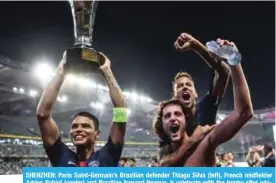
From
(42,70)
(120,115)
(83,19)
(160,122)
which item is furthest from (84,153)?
(42,70)

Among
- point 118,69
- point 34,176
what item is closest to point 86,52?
point 34,176

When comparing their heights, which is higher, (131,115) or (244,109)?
(131,115)

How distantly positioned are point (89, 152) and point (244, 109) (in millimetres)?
730

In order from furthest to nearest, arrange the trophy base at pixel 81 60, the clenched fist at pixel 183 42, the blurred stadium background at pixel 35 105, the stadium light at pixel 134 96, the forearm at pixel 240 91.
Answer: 1. the stadium light at pixel 134 96
2. the blurred stadium background at pixel 35 105
3. the clenched fist at pixel 183 42
4. the trophy base at pixel 81 60
5. the forearm at pixel 240 91

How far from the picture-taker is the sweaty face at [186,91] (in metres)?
1.96

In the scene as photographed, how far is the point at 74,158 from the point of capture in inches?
61.3

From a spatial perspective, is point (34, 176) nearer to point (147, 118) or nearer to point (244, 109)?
point (244, 109)

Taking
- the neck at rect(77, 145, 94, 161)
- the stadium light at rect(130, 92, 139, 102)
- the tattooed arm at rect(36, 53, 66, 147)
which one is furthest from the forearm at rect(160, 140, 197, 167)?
the stadium light at rect(130, 92, 139, 102)

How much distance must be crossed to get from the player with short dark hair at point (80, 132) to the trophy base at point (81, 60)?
0.04m

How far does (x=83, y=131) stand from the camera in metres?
1.54

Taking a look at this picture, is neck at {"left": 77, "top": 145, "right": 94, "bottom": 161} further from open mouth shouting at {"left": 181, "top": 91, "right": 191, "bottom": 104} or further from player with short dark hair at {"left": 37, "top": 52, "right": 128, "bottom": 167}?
open mouth shouting at {"left": 181, "top": 91, "right": 191, "bottom": 104}

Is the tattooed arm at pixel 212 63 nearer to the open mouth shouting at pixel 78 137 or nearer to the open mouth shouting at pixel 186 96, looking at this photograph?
the open mouth shouting at pixel 186 96

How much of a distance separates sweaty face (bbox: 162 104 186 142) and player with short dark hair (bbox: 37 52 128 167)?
19 cm

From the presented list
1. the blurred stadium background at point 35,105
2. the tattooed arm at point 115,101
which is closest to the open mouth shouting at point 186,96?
the tattooed arm at point 115,101
